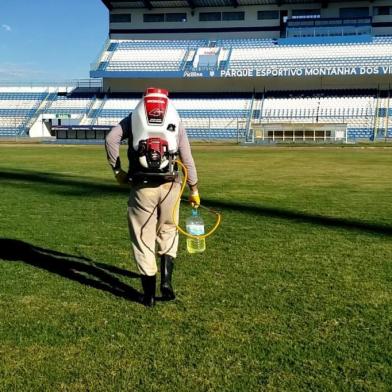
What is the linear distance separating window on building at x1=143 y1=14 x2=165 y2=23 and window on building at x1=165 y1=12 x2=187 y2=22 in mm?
589

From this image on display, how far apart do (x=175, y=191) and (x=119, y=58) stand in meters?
58.7

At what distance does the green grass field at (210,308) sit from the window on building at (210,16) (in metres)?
56.2

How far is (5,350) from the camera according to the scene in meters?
4.18

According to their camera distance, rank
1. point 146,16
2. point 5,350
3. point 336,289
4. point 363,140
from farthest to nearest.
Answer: point 146,16 → point 363,140 → point 336,289 → point 5,350

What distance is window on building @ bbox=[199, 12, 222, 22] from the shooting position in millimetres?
62969

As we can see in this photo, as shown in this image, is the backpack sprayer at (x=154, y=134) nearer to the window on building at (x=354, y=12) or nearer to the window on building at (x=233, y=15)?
the window on building at (x=354, y=12)

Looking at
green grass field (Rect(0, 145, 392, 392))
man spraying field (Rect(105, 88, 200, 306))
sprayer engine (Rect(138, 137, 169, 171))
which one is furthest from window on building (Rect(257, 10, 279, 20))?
sprayer engine (Rect(138, 137, 169, 171))

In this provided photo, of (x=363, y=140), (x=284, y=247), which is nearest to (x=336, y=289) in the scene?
(x=284, y=247)

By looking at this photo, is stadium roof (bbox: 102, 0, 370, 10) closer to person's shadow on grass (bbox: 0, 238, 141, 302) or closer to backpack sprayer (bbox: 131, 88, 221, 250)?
person's shadow on grass (bbox: 0, 238, 141, 302)

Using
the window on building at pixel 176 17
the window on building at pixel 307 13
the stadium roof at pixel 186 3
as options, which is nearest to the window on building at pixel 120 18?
the stadium roof at pixel 186 3

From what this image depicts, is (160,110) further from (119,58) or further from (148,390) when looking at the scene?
(119,58)

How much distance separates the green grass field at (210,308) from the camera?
379 cm

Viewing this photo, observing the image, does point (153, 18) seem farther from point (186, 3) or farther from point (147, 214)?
point (147, 214)

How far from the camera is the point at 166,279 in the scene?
5.48 metres
